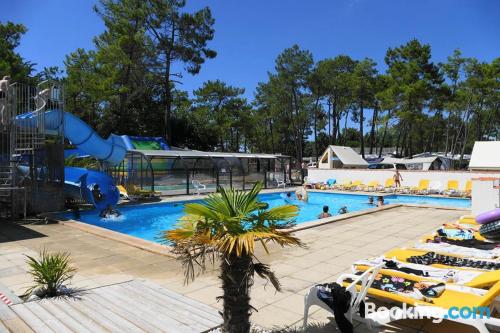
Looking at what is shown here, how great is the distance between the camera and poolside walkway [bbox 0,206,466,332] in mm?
4422

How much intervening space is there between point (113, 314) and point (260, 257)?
2.93 m

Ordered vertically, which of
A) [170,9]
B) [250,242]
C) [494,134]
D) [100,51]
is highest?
[170,9]

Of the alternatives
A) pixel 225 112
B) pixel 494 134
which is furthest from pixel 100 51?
pixel 494 134

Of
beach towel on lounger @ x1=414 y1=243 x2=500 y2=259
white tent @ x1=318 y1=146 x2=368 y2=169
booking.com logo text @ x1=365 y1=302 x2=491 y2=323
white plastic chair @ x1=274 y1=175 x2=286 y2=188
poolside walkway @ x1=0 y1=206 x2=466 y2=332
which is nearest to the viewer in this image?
booking.com logo text @ x1=365 y1=302 x2=491 y2=323

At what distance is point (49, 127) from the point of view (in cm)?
1143

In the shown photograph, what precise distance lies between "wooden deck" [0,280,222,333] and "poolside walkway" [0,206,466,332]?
1.16 feet

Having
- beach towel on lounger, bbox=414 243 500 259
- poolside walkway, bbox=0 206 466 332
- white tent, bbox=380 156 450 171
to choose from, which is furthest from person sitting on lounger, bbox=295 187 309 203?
white tent, bbox=380 156 450 171

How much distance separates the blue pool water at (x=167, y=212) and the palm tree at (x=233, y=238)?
12.9 ft

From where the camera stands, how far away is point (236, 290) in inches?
109

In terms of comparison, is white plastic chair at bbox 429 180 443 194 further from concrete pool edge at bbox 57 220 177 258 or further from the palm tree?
the palm tree

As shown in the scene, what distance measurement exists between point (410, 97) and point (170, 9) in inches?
834

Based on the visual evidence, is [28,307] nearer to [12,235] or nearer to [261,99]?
[12,235]

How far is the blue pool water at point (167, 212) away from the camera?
11.9 metres

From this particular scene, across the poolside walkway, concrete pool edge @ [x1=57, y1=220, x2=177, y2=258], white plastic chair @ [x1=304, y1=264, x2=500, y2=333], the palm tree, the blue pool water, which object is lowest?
the blue pool water
